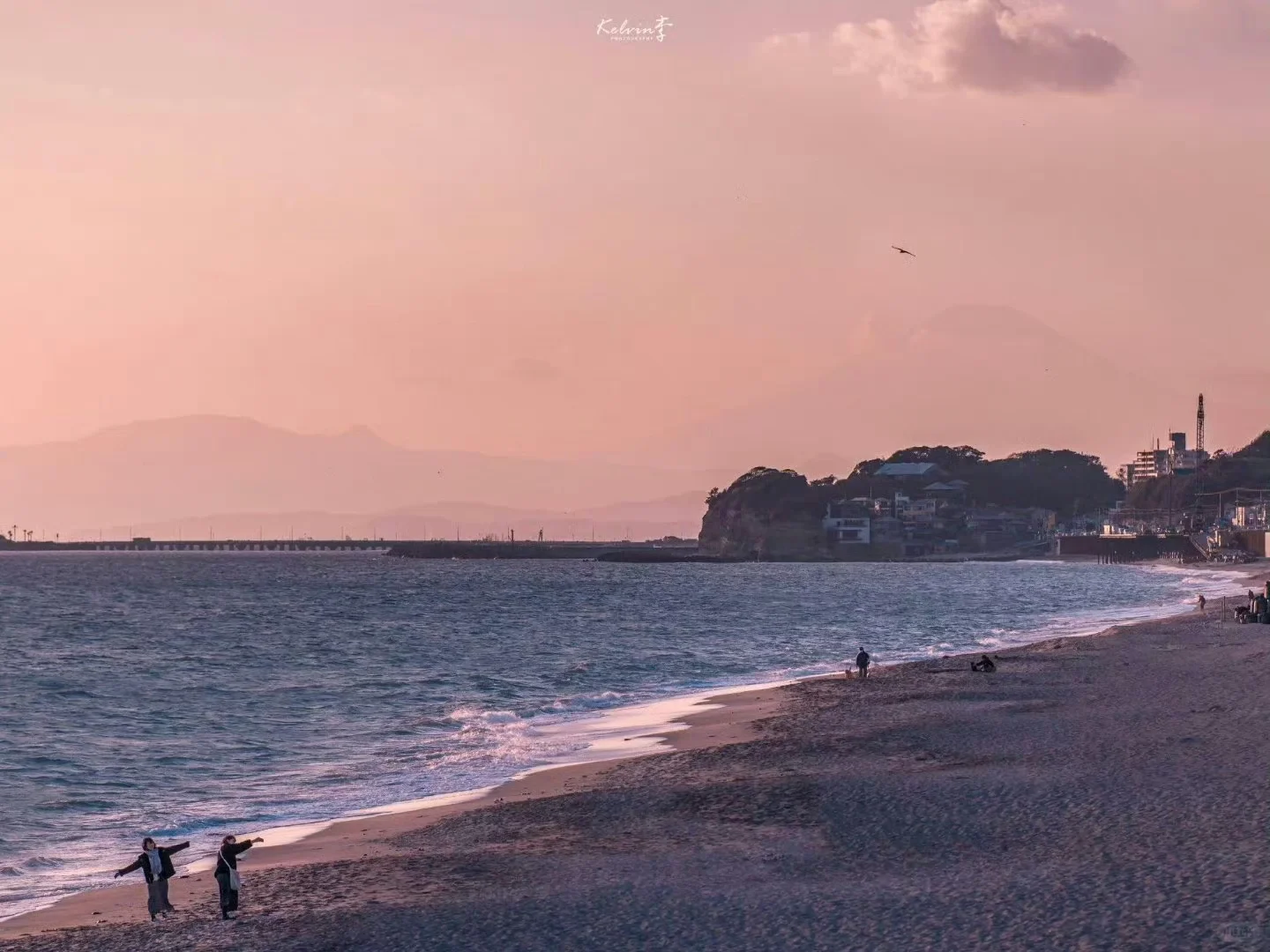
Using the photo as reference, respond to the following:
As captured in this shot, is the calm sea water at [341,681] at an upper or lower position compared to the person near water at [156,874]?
lower

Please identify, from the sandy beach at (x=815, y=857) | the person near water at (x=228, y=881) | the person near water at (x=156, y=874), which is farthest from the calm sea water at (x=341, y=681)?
the person near water at (x=228, y=881)

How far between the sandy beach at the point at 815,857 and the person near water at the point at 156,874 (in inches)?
13.0

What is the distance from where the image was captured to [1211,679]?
37.7 meters

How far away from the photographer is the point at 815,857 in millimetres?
19641

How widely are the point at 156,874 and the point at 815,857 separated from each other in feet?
31.2

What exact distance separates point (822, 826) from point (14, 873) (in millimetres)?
13462

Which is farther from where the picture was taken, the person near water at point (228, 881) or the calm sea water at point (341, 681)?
the calm sea water at point (341, 681)

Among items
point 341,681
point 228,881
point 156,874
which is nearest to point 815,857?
point 228,881

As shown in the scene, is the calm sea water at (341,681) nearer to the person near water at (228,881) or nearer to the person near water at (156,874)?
the person near water at (156,874)

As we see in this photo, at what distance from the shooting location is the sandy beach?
632 inches

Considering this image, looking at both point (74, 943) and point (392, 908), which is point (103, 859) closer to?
point (74, 943)

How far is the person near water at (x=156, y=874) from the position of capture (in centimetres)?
1898

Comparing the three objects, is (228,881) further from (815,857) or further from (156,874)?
(815,857)

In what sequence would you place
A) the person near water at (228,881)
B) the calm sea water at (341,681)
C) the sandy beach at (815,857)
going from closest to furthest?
the sandy beach at (815,857)
the person near water at (228,881)
the calm sea water at (341,681)
